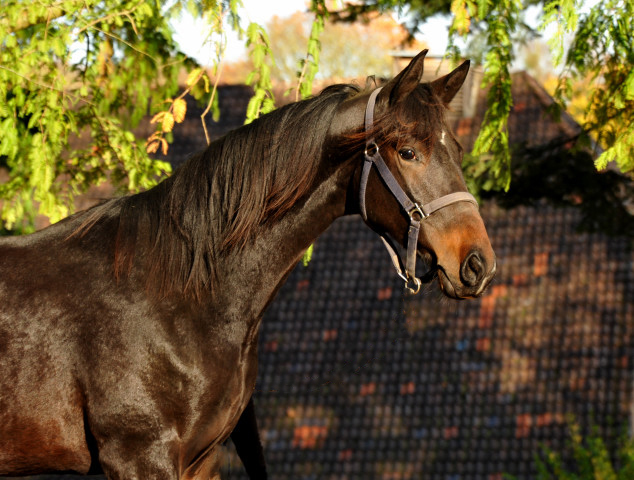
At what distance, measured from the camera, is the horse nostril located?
3086 millimetres

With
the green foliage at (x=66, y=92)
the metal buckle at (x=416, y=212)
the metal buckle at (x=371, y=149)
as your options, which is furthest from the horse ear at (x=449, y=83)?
the green foliage at (x=66, y=92)

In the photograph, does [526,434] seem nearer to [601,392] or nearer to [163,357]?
[601,392]

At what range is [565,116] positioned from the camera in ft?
54.3

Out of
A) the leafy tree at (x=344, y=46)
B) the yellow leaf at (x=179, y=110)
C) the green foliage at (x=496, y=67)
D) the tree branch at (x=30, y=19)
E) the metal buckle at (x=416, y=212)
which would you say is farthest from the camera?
the leafy tree at (x=344, y=46)

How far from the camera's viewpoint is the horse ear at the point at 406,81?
314 cm

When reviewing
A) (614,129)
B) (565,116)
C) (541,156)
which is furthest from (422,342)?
(614,129)

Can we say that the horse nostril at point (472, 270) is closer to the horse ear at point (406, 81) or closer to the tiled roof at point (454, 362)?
the horse ear at point (406, 81)

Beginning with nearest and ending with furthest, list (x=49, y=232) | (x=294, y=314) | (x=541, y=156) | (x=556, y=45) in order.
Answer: (x=49, y=232), (x=556, y=45), (x=541, y=156), (x=294, y=314)

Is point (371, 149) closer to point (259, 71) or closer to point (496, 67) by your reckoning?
point (259, 71)

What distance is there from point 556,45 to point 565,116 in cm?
1234

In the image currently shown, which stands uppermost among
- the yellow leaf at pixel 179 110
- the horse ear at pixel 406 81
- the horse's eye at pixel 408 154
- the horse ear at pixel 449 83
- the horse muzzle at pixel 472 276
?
the horse ear at pixel 406 81

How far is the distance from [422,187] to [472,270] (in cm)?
37

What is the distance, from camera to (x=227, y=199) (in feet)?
11.1

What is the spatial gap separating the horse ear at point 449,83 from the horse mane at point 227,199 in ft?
1.25
